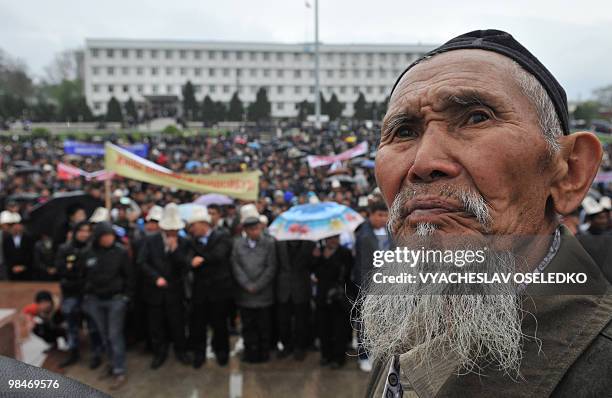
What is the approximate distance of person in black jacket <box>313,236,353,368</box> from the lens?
5215 mm

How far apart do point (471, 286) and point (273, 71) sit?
81.0 meters

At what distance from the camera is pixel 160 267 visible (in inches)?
213

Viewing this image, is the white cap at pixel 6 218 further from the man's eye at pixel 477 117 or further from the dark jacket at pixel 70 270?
the man's eye at pixel 477 117

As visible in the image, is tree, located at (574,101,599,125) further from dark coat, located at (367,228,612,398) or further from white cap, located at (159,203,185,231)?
dark coat, located at (367,228,612,398)

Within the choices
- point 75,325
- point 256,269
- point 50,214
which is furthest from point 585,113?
point 75,325

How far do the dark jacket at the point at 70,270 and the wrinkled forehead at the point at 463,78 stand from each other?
5036 millimetres

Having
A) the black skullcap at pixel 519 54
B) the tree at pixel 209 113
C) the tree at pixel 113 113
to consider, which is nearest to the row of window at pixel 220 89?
the tree at pixel 209 113

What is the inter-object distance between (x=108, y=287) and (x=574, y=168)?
199 inches

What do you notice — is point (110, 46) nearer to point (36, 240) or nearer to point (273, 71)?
point (273, 71)

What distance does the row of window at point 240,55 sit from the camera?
74.7 metres

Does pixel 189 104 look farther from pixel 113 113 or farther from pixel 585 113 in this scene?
pixel 585 113

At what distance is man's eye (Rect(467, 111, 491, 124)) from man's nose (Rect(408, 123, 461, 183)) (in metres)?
0.06

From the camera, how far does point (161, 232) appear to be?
5680mm

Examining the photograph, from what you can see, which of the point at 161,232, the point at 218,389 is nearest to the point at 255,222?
the point at 161,232
